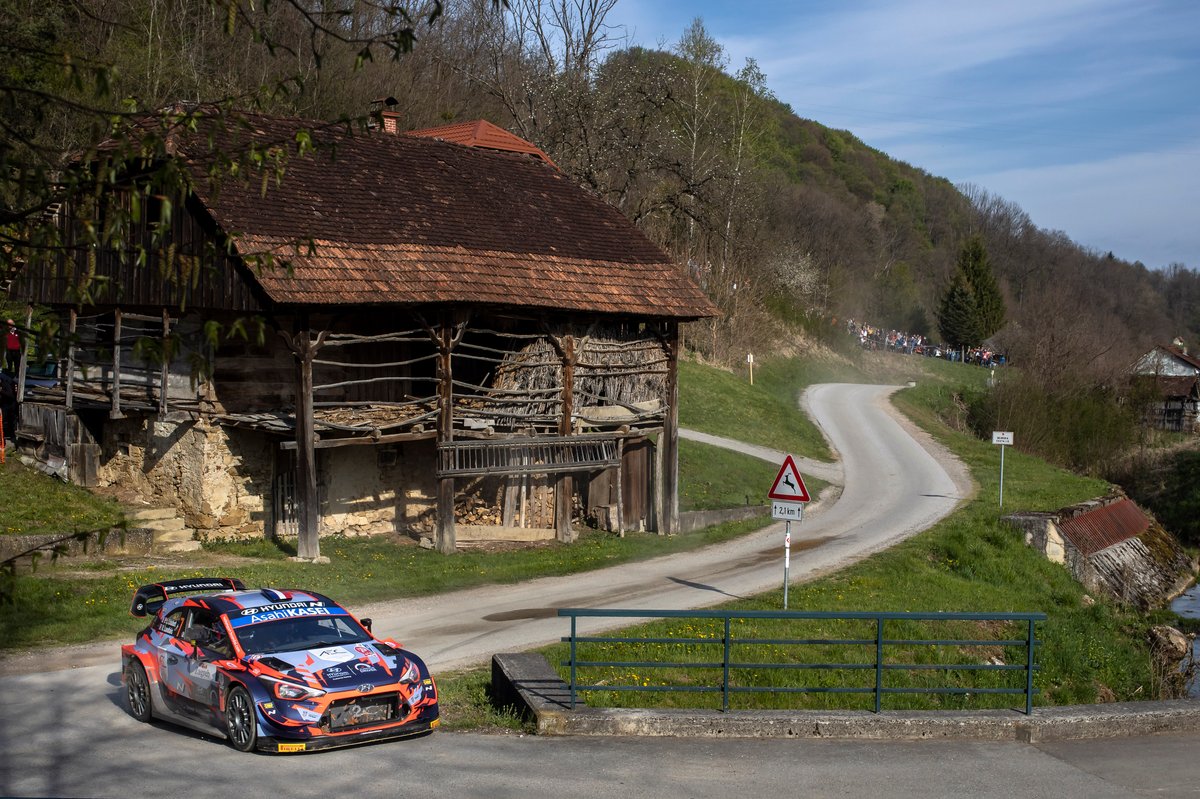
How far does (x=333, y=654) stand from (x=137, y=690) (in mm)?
2370

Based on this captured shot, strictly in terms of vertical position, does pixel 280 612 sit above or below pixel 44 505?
above

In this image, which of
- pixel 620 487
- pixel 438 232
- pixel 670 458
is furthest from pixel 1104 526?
pixel 438 232

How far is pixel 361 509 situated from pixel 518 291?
5.49 m

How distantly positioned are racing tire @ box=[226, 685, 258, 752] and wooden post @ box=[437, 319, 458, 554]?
11517 millimetres

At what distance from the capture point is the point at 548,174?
92.8 ft

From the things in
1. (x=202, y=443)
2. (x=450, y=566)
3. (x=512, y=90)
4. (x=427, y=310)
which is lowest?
(x=450, y=566)

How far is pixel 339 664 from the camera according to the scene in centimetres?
1115

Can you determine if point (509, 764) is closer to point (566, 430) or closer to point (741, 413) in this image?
point (566, 430)

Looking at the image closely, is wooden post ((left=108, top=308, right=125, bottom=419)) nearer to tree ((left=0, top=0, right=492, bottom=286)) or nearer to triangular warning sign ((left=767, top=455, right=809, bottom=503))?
tree ((left=0, top=0, right=492, bottom=286))

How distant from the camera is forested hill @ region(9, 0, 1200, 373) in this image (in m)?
12.5

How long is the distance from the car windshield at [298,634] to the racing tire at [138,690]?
1.36 meters

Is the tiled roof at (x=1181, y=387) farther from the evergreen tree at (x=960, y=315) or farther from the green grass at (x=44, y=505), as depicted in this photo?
the green grass at (x=44, y=505)

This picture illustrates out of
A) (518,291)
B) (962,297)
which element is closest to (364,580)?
(518,291)

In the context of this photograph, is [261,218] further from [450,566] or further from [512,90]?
[512,90]
